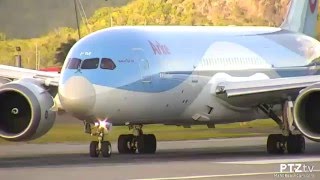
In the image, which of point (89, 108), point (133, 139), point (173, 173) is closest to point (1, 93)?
point (89, 108)

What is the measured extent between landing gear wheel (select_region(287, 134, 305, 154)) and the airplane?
0.09 ft

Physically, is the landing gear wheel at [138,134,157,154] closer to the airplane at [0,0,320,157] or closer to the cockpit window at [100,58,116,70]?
the airplane at [0,0,320,157]

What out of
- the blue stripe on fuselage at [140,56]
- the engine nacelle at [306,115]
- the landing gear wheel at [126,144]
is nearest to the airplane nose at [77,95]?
the blue stripe on fuselage at [140,56]

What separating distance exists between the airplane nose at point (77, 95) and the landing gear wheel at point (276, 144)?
6.11 metres

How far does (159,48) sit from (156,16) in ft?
194

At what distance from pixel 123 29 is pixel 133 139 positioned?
382cm

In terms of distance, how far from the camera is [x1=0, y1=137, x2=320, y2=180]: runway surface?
20.3m

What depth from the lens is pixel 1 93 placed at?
27766mm

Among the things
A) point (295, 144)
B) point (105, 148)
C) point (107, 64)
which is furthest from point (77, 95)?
point (295, 144)

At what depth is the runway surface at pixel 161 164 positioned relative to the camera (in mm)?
20281

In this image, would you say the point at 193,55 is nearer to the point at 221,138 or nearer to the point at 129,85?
the point at 129,85

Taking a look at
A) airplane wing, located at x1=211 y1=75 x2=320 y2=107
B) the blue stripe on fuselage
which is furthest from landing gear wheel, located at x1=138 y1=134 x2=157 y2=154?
the blue stripe on fuselage

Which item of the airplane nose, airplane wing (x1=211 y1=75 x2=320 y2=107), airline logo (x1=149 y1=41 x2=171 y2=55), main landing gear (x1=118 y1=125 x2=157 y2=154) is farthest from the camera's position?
main landing gear (x1=118 y1=125 x2=157 y2=154)

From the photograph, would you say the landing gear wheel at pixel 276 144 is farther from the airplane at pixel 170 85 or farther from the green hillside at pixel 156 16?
the green hillside at pixel 156 16
